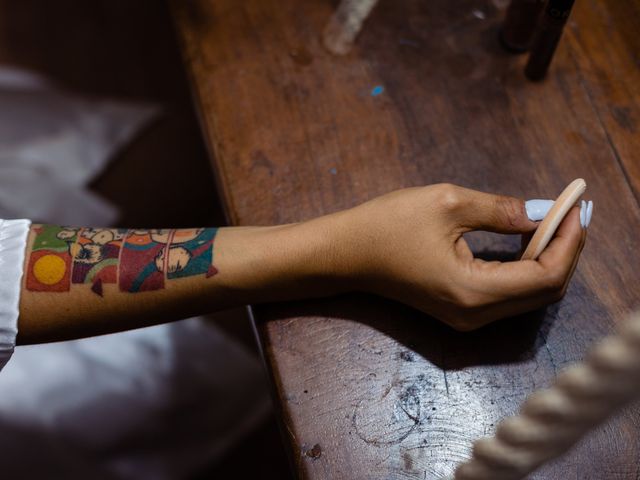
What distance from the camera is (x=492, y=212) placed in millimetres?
604

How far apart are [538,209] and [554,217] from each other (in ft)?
0.09

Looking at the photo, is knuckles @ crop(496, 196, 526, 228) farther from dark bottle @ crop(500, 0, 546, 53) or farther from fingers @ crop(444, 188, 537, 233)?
dark bottle @ crop(500, 0, 546, 53)

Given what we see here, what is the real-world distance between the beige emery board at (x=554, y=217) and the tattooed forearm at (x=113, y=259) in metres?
0.32

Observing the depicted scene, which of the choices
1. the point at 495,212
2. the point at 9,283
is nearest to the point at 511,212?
the point at 495,212

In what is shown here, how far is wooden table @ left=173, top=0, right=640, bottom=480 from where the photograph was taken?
1.98 feet

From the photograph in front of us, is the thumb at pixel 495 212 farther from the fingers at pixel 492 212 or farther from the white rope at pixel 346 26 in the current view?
the white rope at pixel 346 26

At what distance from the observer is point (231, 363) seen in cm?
90

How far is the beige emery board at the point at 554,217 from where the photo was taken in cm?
58

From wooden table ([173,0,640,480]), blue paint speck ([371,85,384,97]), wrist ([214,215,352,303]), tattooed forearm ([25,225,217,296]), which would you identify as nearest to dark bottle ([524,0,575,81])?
wooden table ([173,0,640,480])

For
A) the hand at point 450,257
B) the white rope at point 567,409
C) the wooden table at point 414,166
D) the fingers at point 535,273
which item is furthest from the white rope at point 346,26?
the white rope at point 567,409

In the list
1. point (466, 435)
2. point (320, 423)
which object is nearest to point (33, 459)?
point (320, 423)

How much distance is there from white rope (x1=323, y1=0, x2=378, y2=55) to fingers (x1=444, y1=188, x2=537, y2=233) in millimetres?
322

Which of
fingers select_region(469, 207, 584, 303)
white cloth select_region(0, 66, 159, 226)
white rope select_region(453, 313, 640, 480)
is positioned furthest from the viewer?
white cloth select_region(0, 66, 159, 226)

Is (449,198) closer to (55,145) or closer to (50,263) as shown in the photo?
(50,263)
